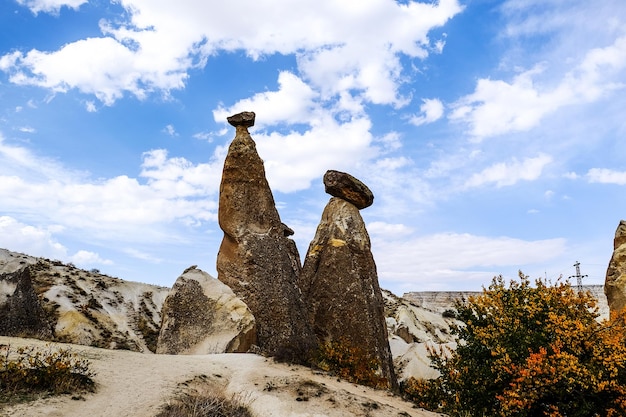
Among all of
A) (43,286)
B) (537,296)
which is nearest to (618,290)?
(537,296)

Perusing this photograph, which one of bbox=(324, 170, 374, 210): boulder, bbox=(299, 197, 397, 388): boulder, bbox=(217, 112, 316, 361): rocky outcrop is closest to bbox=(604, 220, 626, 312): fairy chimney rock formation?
bbox=(299, 197, 397, 388): boulder

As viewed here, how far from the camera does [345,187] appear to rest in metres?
18.8

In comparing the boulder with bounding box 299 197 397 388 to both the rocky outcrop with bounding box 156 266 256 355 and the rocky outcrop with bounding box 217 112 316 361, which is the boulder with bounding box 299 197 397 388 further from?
the rocky outcrop with bounding box 156 266 256 355

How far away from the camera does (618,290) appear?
17125 millimetres

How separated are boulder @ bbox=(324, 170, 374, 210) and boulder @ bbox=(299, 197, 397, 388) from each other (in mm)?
545

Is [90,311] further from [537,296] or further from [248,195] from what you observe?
[537,296]

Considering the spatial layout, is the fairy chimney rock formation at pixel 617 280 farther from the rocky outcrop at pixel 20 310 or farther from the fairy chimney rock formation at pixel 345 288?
the rocky outcrop at pixel 20 310

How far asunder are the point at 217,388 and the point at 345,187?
10053mm

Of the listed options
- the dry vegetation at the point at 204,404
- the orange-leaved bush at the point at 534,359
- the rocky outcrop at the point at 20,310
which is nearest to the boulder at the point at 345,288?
the orange-leaved bush at the point at 534,359

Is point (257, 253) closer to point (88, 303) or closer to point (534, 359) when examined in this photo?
point (534, 359)

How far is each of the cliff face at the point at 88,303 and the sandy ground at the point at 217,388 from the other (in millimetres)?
6003

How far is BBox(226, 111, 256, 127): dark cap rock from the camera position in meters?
18.2

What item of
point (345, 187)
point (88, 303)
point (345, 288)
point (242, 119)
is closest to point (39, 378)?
point (345, 288)

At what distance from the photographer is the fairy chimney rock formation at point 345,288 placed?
53.4 feet
